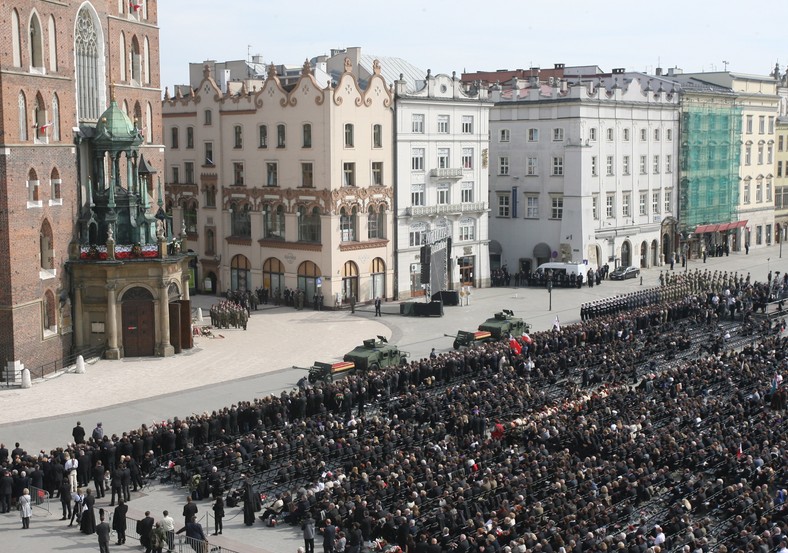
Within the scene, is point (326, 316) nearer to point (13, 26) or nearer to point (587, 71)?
point (13, 26)

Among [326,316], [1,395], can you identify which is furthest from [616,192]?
[1,395]

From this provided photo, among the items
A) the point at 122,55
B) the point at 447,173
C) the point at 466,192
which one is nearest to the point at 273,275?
the point at 447,173

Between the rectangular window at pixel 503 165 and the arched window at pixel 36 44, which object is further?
the rectangular window at pixel 503 165

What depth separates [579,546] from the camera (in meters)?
26.2

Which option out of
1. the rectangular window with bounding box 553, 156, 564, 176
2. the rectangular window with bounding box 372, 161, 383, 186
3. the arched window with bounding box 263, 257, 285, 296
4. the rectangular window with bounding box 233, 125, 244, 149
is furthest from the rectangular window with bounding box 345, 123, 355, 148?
the rectangular window with bounding box 553, 156, 564, 176

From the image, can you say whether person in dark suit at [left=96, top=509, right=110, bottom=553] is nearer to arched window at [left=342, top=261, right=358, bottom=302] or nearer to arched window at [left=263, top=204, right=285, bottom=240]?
arched window at [left=342, top=261, right=358, bottom=302]

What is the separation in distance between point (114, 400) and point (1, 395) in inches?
204

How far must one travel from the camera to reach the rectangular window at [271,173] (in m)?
72.8

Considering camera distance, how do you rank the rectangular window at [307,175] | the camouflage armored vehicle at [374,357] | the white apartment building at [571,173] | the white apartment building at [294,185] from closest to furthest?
the camouflage armored vehicle at [374,357]
the white apartment building at [294,185]
the rectangular window at [307,175]
the white apartment building at [571,173]

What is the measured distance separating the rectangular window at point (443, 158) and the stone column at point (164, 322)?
2830 cm

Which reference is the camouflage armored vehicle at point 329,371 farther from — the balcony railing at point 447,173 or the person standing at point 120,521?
the balcony railing at point 447,173

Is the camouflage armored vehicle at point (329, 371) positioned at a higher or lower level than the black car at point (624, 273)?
lower

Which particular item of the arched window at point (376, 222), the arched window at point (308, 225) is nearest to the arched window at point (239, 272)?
the arched window at point (308, 225)

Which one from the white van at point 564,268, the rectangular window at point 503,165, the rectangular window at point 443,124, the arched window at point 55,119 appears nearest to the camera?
the arched window at point 55,119
